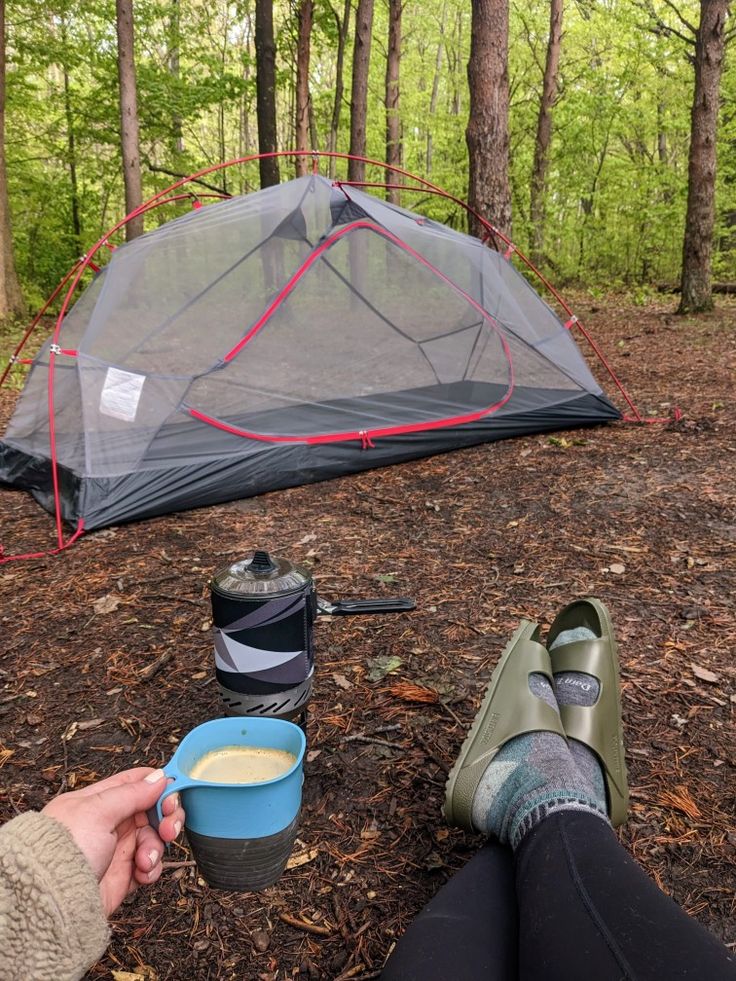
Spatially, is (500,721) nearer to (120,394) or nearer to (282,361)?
(120,394)

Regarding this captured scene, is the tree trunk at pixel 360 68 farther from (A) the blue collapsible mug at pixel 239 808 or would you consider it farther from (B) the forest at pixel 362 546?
(A) the blue collapsible mug at pixel 239 808

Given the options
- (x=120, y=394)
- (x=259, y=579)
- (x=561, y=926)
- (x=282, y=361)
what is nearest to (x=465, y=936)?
(x=561, y=926)

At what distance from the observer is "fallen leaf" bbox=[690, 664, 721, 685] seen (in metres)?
2.10

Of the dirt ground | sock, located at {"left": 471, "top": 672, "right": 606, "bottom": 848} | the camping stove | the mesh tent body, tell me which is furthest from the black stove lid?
the mesh tent body

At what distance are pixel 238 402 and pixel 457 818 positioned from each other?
3017mm

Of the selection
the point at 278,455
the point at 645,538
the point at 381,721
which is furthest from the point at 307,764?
the point at 278,455

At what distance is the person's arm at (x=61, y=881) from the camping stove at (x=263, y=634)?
2.21 feet

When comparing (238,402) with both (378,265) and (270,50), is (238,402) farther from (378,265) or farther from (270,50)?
(270,50)

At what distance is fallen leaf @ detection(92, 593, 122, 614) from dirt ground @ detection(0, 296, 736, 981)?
13mm

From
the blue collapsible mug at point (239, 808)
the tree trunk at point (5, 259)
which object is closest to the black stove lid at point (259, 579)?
the blue collapsible mug at point (239, 808)

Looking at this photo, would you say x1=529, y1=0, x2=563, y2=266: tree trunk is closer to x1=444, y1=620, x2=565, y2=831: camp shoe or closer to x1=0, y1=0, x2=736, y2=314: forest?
x1=0, y1=0, x2=736, y2=314: forest

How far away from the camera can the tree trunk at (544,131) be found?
1148cm

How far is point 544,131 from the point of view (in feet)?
40.2

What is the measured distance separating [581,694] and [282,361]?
300 centimetres
